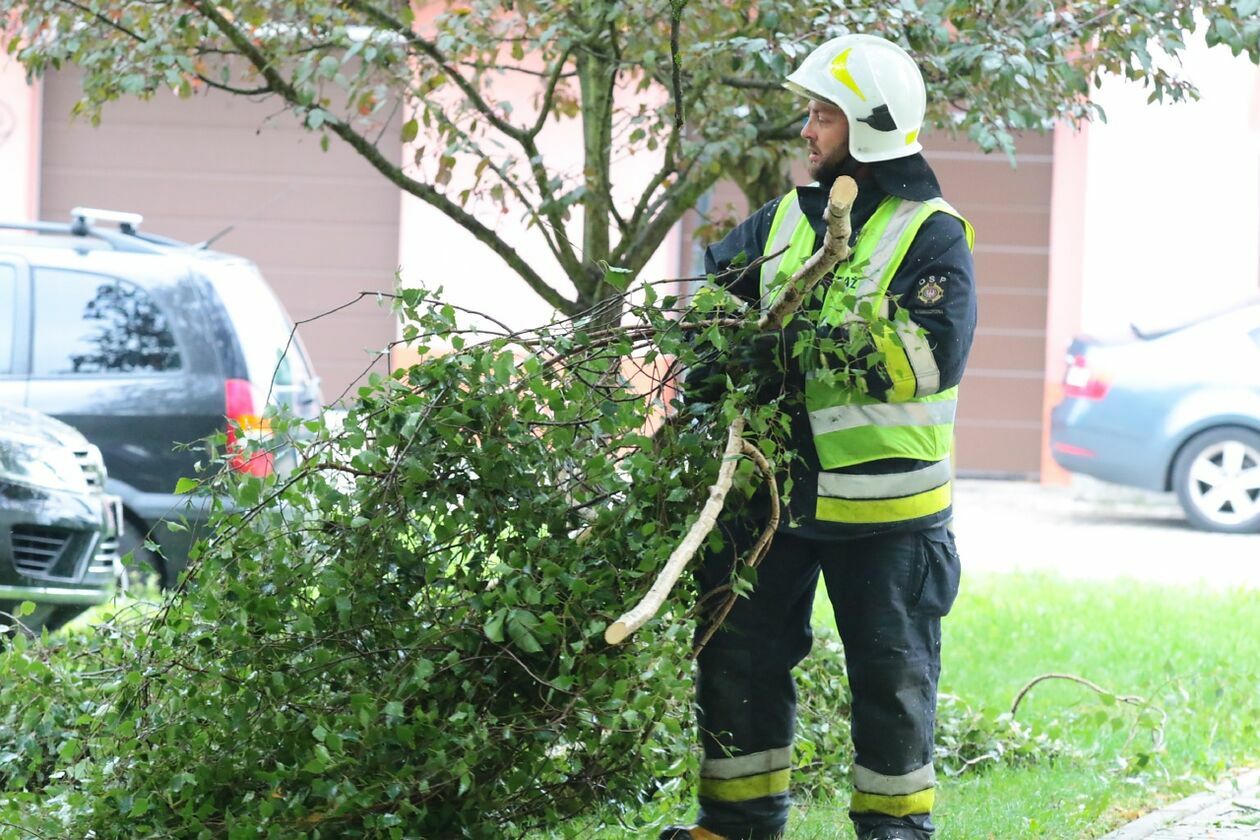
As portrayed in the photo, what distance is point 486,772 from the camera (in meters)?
3.59

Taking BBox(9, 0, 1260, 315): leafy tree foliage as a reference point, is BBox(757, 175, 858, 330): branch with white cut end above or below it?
below

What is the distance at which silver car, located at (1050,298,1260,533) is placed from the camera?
1227cm

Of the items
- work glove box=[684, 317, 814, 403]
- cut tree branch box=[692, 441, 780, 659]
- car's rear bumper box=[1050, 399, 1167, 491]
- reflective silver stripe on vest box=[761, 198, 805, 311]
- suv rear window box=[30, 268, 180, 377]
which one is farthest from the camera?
car's rear bumper box=[1050, 399, 1167, 491]

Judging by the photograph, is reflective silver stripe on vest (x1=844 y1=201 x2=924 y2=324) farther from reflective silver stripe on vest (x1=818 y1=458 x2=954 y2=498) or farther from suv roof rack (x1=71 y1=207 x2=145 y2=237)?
suv roof rack (x1=71 y1=207 x2=145 y2=237)

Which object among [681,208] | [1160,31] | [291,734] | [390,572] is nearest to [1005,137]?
[1160,31]

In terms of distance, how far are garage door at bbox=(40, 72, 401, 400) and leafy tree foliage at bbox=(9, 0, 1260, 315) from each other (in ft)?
29.6

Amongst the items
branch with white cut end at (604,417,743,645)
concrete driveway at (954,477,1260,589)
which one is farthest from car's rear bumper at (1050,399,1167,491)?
branch with white cut end at (604,417,743,645)

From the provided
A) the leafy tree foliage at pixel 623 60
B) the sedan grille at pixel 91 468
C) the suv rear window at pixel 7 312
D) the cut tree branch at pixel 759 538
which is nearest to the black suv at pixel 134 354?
the suv rear window at pixel 7 312

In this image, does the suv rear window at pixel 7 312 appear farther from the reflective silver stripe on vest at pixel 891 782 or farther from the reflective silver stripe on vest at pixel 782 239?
the reflective silver stripe on vest at pixel 891 782

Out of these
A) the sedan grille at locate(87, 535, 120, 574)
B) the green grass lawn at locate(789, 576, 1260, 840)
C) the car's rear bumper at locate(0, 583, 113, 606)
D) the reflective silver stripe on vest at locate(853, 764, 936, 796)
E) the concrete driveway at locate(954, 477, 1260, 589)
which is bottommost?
the concrete driveway at locate(954, 477, 1260, 589)

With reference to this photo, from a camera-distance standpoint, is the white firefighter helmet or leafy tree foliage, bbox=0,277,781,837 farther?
the white firefighter helmet

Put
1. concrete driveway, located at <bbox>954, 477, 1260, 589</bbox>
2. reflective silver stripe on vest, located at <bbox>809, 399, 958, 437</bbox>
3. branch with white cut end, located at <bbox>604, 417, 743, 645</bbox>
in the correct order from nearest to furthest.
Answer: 1. branch with white cut end, located at <bbox>604, 417, 743, 645</bbox>
2. reflective silver stripe on vest, located at <bbox>809, 399, 958, 437</bbox>
3. concrete driveway, located at <bbox>954, 477, 1260, 589</bbox>

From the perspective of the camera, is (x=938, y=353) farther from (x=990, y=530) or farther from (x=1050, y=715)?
(x=990, y=530)

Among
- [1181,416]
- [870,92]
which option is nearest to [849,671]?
[870,92]
